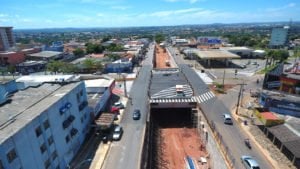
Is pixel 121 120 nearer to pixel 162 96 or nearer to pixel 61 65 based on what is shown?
pixel 162 96

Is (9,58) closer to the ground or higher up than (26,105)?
closer to the ground

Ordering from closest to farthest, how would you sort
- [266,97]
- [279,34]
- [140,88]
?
[266,97] → [140,88] → [279,34]

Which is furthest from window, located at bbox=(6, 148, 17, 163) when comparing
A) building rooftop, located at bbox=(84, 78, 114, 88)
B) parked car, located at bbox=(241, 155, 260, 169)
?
building rooftop, located at bbox=(84, 78, 114, 88)

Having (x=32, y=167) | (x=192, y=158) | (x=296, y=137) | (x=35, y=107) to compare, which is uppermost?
(x=35, y=107)

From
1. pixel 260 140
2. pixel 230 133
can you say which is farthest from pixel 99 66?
pixel 260 140

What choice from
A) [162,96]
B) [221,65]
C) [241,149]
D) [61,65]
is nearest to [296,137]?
[241,149]

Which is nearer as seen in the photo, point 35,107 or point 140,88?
point 35,107

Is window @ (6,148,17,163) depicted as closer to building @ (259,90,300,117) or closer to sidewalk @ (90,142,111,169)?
sidewalk @ (90,142,111,169)

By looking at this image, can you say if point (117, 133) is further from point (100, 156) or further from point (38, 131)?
point (38, 131)
